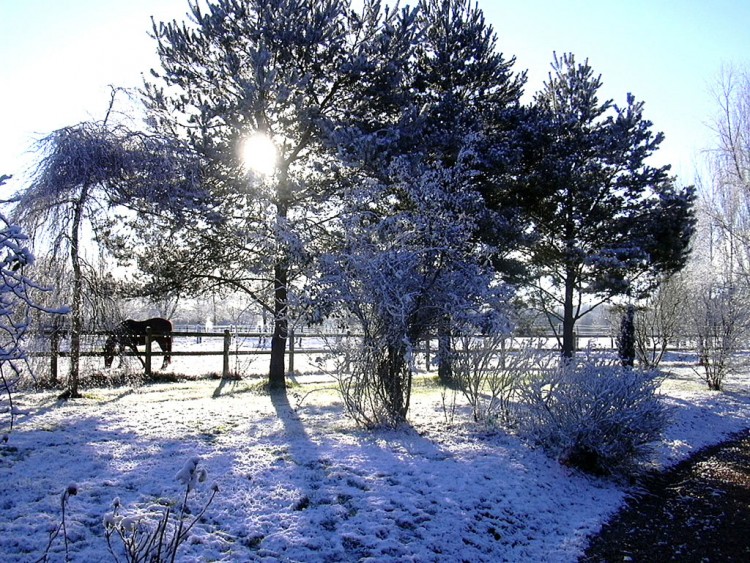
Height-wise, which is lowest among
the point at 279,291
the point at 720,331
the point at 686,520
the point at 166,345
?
the point at 686,520

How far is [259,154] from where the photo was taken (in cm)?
1104

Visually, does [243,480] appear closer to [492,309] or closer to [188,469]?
[188,469]

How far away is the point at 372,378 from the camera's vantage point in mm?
6984

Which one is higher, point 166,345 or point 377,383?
point 166,345

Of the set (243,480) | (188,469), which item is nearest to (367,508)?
(243,480)

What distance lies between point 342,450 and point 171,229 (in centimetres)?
706

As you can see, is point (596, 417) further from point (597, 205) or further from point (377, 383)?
point (597, 205)

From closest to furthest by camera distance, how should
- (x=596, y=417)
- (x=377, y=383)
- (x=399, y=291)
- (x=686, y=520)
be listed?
1. (x=686, y=520)
2. (x=596, y=417)
3. (x=399, y=291)
4. (x=377, y=383)

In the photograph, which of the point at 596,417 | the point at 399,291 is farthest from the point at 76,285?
the point at 596,417

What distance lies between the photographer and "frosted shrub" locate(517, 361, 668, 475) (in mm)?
6301

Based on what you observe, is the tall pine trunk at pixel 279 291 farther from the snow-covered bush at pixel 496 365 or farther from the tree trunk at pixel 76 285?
the snow-covered bush at pixel 496 365

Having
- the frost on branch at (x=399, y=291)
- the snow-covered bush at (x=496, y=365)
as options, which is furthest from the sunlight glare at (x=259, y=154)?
the snow-covered bush at (x=496, y=365)

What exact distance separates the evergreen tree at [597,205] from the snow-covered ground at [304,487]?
7.58m

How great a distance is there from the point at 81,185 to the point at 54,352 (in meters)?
3.12
